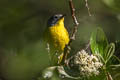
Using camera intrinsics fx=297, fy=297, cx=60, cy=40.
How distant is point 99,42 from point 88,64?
0.16 m

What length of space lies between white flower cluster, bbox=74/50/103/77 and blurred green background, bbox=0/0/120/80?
1359mm

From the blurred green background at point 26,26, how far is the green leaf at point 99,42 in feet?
4.14

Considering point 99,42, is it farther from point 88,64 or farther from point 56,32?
point 56,32

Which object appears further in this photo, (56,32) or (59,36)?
(56,32)

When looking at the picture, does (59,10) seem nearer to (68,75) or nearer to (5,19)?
(5,19)

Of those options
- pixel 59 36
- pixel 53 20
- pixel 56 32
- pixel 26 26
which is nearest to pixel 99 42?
pixel 26 26

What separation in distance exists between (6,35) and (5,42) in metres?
0.16

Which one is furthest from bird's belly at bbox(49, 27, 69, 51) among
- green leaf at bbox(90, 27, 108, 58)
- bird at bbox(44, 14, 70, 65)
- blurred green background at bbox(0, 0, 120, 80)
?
green leaf at bbox(90, 27, 108, 58)

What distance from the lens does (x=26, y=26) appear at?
164 inches

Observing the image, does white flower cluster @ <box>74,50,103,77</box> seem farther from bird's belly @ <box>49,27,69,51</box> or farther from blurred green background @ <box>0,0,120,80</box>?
bird's belly @ <box>49,27,69,51</box>

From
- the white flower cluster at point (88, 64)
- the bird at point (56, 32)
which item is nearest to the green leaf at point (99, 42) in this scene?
the white flower cluster at point (88, 64)

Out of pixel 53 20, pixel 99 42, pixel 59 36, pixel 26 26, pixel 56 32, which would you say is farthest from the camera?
pixel 53 20

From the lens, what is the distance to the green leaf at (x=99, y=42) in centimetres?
140

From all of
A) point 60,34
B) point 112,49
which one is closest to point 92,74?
point 112,49
